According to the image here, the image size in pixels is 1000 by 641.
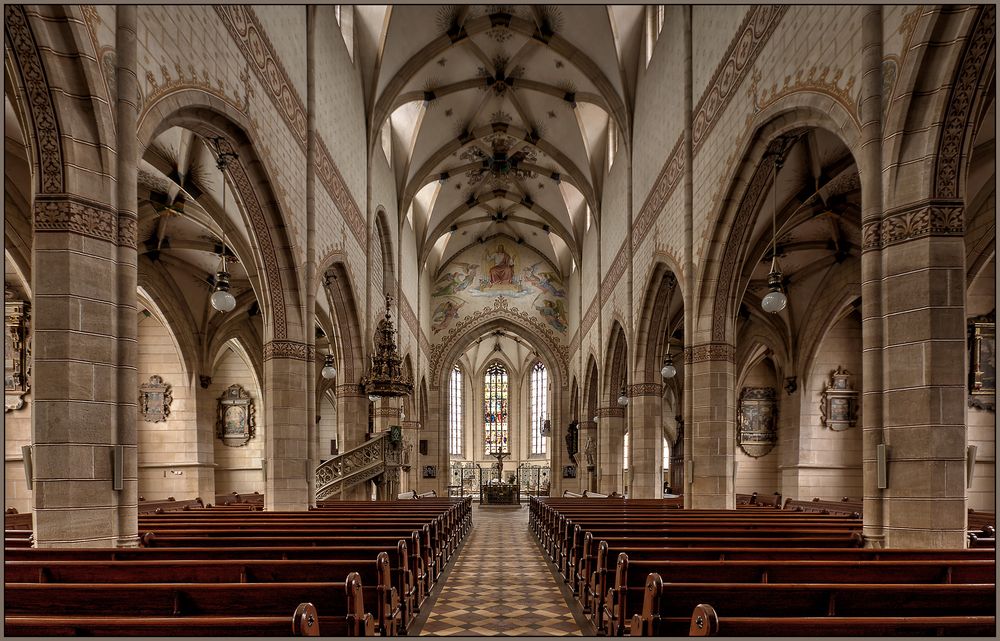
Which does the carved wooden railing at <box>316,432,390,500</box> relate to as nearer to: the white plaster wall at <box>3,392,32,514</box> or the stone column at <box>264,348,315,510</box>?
the stone column at <box>264,348,315,510</box>

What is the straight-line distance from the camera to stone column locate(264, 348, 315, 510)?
12.2 meters

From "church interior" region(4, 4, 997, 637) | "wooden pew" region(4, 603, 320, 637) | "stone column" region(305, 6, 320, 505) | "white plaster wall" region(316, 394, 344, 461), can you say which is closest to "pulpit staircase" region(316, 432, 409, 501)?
"church interior" region(4, 4, 997, 637)

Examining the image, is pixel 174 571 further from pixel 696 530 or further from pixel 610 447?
pixel 610 447

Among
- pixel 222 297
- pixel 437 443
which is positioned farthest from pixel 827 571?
pixel 437 443

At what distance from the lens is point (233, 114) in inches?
390

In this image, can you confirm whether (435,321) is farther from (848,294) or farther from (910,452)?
(910,452)

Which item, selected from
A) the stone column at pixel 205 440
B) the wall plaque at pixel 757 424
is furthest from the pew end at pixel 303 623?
the wall plaque at pixel 757 424

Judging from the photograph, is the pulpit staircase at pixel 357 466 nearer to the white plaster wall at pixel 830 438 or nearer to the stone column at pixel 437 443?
the white plaster wall at pixel 830 438

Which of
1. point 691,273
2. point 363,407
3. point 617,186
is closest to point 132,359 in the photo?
point 691,273

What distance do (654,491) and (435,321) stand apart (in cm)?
1903

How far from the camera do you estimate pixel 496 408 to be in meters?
43.2

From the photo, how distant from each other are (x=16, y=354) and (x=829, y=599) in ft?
55.7

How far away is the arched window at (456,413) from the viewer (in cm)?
4225

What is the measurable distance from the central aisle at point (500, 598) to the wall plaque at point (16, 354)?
10613 millimetres
